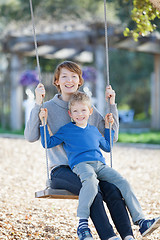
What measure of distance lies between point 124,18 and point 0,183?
746cm

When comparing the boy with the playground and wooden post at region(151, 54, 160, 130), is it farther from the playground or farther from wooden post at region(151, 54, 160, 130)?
wooden post at region(151, 54, 160, 130)

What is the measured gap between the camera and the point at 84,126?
286 centimetres

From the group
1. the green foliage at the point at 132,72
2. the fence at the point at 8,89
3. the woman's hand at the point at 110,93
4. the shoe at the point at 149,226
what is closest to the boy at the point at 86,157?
the shoe at the point at 149,226

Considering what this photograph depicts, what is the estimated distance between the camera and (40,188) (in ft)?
16.3

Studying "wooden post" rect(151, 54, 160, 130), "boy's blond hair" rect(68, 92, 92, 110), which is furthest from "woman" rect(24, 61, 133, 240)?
"wooden post" rect(151, 54, 160, 130)

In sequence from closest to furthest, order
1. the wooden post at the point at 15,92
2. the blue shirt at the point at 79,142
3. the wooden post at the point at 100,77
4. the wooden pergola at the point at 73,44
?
the blue shirt at the point at 79,142 < the wooden pergola at the point at 73,44 < the wooden post at the point at 100,77 < the wooden post at the point at 15,92

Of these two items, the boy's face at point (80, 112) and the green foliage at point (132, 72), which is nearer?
the boy's face at point (80, 112)

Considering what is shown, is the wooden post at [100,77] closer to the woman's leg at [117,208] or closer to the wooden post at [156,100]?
the wooden post at [156,100]

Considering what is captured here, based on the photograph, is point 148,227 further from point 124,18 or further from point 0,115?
point 0,115

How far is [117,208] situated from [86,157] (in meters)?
0.38

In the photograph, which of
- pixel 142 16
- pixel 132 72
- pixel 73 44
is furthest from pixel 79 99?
pixel 132 72

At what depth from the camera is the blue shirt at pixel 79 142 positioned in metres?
2.71

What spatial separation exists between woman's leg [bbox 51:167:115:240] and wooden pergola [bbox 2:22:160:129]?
773 centimetres

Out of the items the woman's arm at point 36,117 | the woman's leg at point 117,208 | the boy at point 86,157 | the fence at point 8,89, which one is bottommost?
the woman's leg at point 117,208
